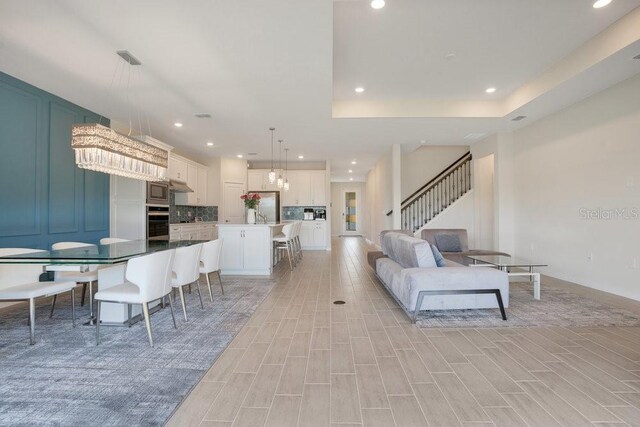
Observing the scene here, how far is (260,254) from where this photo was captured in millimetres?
5504

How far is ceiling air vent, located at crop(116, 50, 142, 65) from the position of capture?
3.18 metres

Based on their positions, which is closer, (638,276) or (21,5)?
(21,5)

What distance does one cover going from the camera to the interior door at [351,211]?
15.6 m

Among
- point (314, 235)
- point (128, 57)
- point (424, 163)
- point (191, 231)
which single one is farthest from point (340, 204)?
point (128, 57)

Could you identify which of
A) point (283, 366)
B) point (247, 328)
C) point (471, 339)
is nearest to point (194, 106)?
point (247, 328)

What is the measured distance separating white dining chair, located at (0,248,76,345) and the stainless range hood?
11.4 ft

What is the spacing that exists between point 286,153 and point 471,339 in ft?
22.6

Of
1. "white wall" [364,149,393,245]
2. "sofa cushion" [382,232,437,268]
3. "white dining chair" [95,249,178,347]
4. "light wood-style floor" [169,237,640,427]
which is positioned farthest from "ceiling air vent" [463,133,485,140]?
"white dining chair" [95,249,178,347]

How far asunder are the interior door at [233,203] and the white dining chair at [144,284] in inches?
237

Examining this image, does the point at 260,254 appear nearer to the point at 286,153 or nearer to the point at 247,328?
the point at 247,328

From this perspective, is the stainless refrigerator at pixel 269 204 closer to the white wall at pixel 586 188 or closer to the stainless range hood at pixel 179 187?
the stainless range hood at pixel 179 187

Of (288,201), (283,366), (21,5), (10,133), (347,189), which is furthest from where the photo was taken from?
(347,189)

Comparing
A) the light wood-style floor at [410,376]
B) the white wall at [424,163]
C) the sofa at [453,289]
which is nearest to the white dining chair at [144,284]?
the light wood-style floor at [410,376]

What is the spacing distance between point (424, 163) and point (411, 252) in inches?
256
